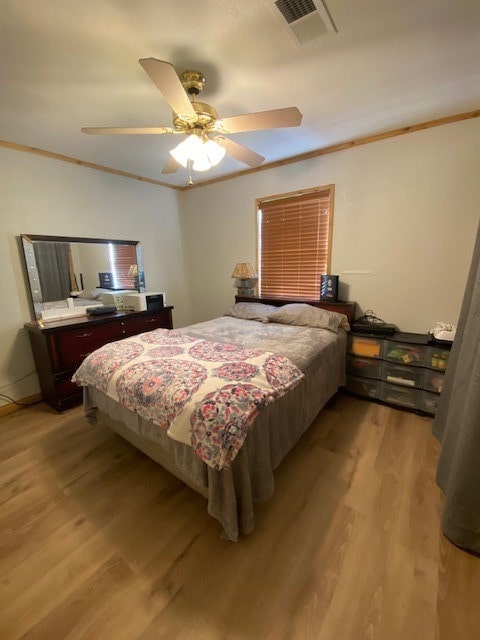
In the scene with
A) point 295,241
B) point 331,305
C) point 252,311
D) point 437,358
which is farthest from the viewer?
point 295,241

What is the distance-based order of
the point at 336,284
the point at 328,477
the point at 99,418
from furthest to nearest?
the point at 336,284 < the point at 99,418 < the point at 328,477

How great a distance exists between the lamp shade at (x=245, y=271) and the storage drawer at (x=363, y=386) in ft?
5.54

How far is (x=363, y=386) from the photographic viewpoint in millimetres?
2613

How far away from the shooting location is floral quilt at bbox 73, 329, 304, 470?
3.83ft

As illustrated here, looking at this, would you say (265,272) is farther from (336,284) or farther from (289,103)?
(289,103)

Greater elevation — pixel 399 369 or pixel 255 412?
pixel 255 412

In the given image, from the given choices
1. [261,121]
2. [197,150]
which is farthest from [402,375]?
[197,150]

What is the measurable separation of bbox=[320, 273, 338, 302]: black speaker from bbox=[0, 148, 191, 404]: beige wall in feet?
7.96

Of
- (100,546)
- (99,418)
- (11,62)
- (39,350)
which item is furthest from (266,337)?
(11,62)

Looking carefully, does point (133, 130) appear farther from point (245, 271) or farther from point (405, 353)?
point (405, 353)

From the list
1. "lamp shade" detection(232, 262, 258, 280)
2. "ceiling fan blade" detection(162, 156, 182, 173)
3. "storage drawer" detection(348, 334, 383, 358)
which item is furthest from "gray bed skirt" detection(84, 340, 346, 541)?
"ceiling fan blade" detection(162, 156, 182, 173)

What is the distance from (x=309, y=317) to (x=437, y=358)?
114 cm

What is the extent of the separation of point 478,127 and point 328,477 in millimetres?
2989

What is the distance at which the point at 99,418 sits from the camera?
2090mm
